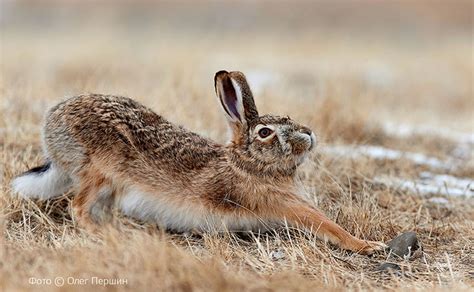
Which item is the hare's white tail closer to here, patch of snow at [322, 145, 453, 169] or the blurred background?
the blurred background

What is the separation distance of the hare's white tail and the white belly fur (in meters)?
0.46

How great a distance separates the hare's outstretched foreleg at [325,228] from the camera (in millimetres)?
4516

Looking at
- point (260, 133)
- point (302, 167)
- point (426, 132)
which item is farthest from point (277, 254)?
point (426, 132)

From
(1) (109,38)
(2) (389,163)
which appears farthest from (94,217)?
(1) (109,38)

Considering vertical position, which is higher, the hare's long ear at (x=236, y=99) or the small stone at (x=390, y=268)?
the hare's long ear at (x=236, y=99)

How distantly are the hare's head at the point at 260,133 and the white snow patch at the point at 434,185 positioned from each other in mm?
1541

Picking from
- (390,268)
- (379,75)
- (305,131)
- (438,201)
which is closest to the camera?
(390,268)

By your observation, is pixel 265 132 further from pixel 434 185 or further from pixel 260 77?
pixel 260 77

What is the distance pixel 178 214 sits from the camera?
4.73 meters

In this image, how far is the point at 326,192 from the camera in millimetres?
5660

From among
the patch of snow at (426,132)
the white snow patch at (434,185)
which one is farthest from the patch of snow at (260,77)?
the white snow patch at (434,185)

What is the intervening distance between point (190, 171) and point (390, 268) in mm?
1369

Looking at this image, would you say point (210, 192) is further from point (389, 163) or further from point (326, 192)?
point (389, 163)

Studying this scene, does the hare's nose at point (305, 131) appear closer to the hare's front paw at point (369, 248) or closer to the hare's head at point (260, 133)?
the hare's head at point (260, 133)
